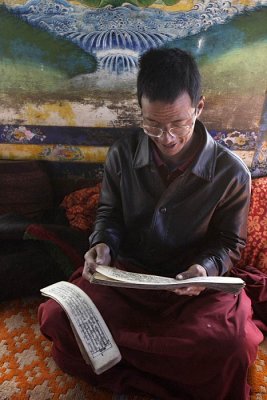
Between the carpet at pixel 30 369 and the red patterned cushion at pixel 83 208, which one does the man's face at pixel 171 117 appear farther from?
the carpet at pixel 30 369

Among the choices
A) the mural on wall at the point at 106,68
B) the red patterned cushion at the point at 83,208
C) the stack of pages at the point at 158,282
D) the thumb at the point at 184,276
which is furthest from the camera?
the red patterned cushion at the point at 83,208

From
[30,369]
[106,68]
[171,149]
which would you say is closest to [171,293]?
[171,149]

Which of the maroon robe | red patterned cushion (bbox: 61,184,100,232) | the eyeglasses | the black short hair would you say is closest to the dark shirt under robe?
the maroon robe

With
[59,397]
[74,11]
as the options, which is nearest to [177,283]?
[59,397]

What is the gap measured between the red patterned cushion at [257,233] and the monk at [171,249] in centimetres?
46

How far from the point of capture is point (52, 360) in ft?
4.73

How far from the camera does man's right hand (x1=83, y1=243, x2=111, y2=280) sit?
1.22 meters

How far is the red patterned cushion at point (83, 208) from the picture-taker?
189cm

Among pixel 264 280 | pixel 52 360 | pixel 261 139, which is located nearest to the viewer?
pixel 52 360

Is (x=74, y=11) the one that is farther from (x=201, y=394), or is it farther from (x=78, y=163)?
(x=201, y=394)

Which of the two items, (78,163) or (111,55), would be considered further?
(78,163)

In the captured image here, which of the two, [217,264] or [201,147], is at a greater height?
[201,147]

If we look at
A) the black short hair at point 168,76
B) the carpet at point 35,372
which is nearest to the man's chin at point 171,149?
the black short hair at point 168,76

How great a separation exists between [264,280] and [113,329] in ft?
2.54
